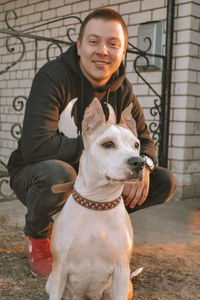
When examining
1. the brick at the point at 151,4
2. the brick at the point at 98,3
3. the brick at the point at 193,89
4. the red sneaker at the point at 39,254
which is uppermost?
the brick at the point at 98,3

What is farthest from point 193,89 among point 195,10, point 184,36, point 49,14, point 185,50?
point 49,14

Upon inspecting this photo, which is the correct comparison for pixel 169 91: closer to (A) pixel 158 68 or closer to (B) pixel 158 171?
(A) pixel 158 68


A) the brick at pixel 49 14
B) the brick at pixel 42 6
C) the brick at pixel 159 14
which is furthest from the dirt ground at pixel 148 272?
the brick at pixel 42 6

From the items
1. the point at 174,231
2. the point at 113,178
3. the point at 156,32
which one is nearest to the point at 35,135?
the point at 113,178

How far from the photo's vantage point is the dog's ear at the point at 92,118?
1.90m

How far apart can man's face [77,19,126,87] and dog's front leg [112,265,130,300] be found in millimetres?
1357

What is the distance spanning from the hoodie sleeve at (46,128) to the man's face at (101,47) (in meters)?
0.25

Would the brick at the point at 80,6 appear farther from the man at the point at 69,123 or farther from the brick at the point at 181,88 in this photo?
the man at the point at 69,123

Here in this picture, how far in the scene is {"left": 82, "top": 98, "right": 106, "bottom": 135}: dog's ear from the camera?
6.24ft

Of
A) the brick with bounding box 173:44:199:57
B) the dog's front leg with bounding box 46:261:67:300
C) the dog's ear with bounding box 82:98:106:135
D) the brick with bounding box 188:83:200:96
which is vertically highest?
the brick with bounding box 173:44:199:57

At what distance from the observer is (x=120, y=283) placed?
180 centimetres

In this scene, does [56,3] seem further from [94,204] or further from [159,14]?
[94,204]

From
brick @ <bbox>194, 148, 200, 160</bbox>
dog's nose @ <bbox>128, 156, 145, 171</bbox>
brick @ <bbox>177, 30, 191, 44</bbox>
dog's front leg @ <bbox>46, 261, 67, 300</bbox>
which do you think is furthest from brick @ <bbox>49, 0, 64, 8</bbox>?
dog's front leg @ <bbox>46, 261, 67, 300</bbox>

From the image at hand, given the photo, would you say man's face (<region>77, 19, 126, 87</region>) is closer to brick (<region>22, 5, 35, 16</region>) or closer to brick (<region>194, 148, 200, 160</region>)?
brick (<region>194, 148, 200, 160</region>)
